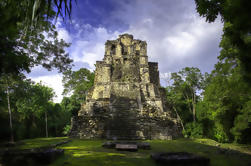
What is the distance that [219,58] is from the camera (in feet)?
38.9

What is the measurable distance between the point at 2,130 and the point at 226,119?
1557 cm

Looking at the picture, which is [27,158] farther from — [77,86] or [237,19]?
[77,86]

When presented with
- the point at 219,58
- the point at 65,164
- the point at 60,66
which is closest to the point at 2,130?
the point at 65,164

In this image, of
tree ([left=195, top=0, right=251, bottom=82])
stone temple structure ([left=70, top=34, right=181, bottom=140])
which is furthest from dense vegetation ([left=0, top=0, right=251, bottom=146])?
stone temple structure ([left=70, top=34, right=181, bottom=140])

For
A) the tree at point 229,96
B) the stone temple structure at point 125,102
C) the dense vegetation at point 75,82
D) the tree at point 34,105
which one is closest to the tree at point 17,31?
the dense vegetation at point 75,82

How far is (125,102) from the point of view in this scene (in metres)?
12.7

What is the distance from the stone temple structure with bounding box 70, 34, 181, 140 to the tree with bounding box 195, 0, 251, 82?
7204 millimetres

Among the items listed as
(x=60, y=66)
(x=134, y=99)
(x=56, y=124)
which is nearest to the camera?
(x=60, y=66)

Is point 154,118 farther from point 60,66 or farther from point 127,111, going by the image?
point 60,66

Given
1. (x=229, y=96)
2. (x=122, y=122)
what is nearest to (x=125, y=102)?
(x=122, y=122)

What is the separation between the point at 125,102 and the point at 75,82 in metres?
15.1

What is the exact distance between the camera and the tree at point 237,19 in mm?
A: 2118

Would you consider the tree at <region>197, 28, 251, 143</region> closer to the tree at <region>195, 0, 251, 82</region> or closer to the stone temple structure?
the stone temple structure

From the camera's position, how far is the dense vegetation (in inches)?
123
